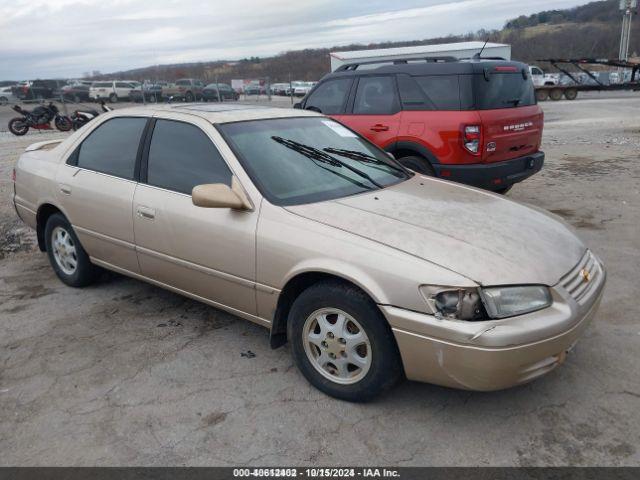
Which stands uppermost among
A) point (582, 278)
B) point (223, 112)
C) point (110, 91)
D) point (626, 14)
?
point (626, 14)

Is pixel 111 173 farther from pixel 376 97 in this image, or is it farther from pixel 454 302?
pixel 376 97

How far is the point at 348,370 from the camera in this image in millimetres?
2959

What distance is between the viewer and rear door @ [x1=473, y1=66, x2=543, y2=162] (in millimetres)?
6023

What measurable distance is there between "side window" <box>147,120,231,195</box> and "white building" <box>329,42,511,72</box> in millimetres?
14961

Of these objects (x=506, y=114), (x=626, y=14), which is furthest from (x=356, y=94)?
(x=626, y=14)

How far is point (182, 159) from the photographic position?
3.68 meters

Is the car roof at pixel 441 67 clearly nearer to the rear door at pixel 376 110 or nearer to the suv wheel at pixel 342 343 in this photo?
the rear door at pixel 376 110

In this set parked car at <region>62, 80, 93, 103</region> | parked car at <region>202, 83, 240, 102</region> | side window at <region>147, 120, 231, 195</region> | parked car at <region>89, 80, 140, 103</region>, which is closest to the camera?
side window at <region>147, 120, 231, 195</region>

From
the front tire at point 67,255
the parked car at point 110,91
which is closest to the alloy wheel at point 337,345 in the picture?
the front tire at point 67,255

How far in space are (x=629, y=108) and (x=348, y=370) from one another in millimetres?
25113

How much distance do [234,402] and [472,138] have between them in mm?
4209

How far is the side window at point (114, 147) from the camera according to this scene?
404cm

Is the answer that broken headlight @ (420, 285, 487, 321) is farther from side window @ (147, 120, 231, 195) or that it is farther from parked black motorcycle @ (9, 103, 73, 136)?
parked black motorcycle @ (9, 103, 73, 136)

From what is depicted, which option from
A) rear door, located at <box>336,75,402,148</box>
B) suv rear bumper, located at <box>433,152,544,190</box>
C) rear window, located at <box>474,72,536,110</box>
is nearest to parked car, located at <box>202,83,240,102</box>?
rear door, located at <box>336,75,402,148</box>
